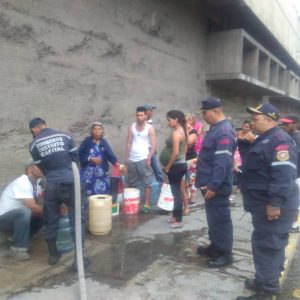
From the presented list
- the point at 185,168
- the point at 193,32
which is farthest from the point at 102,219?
the point at 193,32

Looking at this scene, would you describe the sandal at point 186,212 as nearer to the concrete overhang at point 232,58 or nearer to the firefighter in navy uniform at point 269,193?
the firefighter in navy uniform at point 269,193

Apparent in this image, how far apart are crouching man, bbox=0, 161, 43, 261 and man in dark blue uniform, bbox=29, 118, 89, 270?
0.94ft

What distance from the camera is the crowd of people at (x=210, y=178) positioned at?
330cm

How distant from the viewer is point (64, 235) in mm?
4492

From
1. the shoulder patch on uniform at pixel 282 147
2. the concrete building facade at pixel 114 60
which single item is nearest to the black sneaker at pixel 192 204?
the concrete building facade at pixel 114 60

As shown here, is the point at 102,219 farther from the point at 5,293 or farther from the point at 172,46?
the point at 172,46

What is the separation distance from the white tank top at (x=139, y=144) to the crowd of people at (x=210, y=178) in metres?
0.02

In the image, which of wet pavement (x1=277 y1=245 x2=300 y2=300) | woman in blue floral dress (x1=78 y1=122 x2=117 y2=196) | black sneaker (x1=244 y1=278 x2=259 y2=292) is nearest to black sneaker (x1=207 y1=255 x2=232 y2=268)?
black sneaker (x1=244 y1=278 x2=259 y2=292)

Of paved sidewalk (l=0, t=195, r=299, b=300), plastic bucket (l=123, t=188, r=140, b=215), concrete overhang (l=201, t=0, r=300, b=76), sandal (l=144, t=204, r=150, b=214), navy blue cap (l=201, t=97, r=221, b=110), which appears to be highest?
concrete overhang (l=201, t=0, r=300, b=76)

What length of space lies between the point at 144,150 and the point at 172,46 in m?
3.10

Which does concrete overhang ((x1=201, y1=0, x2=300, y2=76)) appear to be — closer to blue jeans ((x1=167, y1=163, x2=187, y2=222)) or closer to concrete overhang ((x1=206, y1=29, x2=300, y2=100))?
concrete overhang ((x1=206, y1=29, x2=300, y2=100))

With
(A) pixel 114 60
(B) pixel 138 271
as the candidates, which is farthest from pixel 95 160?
(B) pixel 138 271

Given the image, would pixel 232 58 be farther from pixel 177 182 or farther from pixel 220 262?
pixel 220 262

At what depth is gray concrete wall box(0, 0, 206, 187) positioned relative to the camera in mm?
4672
